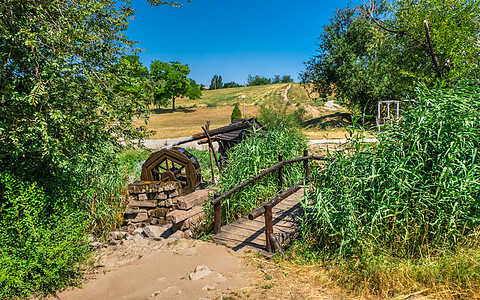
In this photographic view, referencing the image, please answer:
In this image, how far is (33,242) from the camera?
4438 mm

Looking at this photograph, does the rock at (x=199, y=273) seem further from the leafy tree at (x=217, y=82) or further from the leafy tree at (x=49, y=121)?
the leafy tree at (x=217, y=82)

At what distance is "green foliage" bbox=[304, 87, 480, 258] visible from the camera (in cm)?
445

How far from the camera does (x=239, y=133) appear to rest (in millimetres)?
10336

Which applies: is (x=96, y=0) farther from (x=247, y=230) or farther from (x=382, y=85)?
(x=382, y=85)

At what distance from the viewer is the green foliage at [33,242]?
4.10 meters

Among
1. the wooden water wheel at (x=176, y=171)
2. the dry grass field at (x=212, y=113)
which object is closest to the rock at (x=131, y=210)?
the wooden water wheel at (x=176, y=171)

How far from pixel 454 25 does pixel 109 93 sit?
1103 cm

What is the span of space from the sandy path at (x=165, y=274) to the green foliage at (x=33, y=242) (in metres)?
0.36

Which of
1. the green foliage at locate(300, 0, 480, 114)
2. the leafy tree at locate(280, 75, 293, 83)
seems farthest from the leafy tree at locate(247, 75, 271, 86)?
the green foliage at locate(300, 0, 480, 114)

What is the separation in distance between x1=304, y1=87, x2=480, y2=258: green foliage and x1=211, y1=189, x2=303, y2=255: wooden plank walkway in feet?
1.34

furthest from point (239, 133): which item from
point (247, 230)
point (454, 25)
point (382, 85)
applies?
point (382, 85)

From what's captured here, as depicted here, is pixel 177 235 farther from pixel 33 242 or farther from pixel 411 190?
pixel 411 190

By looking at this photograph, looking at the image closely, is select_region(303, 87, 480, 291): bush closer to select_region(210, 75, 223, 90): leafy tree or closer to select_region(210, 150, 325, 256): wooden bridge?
select_region(210, 150, 325, 256): wooden bridge

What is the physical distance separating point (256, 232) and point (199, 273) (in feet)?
5.06
